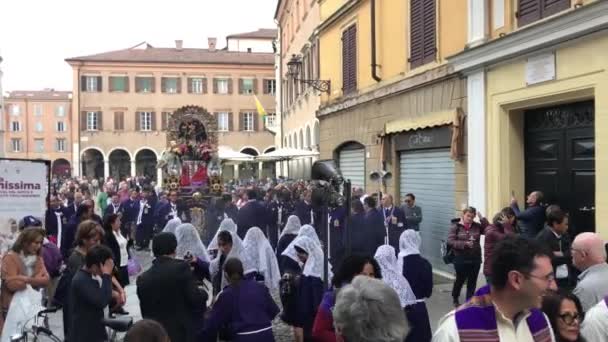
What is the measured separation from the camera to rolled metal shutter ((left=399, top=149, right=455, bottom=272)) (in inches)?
534

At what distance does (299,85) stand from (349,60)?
43.7ft

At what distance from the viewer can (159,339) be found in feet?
9.71

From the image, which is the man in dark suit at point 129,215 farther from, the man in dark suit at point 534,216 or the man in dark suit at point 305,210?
the man in dark suit at point 534,216

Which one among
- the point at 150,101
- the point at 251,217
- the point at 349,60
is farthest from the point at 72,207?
the point at 150,101

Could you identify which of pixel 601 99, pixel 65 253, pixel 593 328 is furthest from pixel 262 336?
pixel 65 253

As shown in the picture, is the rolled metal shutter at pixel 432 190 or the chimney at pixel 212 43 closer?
the rolled metal shutter at pixel 432 190

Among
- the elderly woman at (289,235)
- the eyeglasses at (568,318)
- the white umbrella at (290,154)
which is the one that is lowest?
the elderly woman at (289,235)

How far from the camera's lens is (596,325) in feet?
12.4

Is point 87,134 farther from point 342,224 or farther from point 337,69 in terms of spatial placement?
→ point 342,224

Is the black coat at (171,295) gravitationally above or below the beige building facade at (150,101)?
below

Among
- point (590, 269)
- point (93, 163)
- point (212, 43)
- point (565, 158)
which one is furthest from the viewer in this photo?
point (212, 43)

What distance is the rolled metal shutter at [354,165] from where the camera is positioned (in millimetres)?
18578

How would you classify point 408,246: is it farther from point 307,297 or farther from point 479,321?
point 479,321

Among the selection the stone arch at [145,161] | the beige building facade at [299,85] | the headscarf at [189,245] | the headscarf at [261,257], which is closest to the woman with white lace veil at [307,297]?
the headscarf at [189,245]
